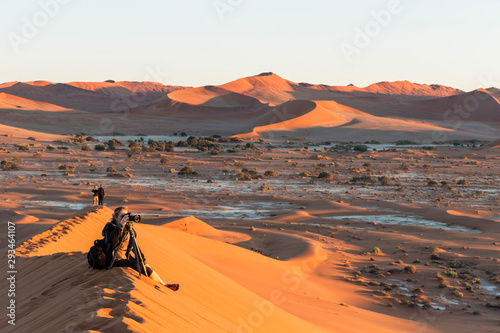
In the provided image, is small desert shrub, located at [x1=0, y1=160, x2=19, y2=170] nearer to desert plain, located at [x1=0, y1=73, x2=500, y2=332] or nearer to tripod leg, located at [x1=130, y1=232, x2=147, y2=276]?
desert plain, located at [x1=0, y1=73, x2=500, y2=332]

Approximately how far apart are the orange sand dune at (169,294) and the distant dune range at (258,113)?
64.1 metres

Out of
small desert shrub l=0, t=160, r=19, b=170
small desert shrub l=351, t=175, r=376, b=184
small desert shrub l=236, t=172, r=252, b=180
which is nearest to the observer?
small desert shrub l=351, t=175, r=376, b=184

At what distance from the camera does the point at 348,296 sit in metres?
10.7

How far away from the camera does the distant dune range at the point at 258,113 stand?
8550 centimetres

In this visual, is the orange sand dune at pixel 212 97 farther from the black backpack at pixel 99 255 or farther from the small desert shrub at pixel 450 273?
the black backpack at pixel 99 255

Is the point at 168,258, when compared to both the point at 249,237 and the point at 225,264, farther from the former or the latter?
the point at 249,237

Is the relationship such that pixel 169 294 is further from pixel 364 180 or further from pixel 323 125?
pixel 323 125

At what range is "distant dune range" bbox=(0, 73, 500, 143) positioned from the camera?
8550 centimetres

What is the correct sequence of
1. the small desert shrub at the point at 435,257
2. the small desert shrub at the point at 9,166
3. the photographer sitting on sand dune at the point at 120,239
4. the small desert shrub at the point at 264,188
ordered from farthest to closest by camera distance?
the small desert shrub at the point at 9,166 < the small desert shrub at the point at 264,188 < the small desert shrub at the point at 435,257 < the photographer sitting on sand dune at the point at 120,239

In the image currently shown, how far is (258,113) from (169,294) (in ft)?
374

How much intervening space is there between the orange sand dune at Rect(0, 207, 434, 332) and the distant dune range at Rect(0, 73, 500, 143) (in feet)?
210

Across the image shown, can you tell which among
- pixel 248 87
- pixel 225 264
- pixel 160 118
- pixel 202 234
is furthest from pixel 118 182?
pixel 248 87

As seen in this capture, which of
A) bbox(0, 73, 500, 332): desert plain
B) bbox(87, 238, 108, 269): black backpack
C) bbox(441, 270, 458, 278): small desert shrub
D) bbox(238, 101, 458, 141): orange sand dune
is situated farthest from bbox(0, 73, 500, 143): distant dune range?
bbox(87, 238, 108, 269): black backpack

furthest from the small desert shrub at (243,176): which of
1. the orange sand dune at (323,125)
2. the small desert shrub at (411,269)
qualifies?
the orange sand dune at (323,125)
